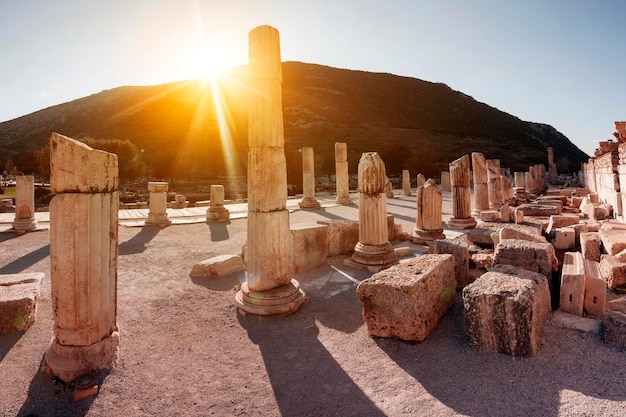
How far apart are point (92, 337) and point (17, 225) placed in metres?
9.81

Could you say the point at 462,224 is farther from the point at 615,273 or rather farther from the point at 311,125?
the point at 311,125

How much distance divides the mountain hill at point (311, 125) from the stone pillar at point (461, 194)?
93.3 feet

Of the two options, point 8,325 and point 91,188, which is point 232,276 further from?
point 91,188

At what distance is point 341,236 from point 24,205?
10.0 meters

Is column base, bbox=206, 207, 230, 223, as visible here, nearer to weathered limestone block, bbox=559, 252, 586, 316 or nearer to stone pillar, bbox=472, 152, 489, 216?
stone pillar, bbox=472, 152, 489, 216

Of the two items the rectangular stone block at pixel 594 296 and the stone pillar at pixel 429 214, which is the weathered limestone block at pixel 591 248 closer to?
the rectangular stone block at pixel 594 296

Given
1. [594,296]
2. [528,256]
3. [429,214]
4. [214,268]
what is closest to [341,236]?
[429,214]

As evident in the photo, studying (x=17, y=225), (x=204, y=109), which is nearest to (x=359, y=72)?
(x=204, y=109)

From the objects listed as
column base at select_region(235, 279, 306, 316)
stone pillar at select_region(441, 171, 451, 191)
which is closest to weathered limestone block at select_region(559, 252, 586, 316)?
column base at select_region(235, 279, 306, 316)

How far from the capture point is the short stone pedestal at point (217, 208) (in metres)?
12.7

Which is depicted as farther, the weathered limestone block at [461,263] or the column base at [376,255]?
the column base at [376,255]

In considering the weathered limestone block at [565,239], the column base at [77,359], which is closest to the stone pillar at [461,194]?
the weathered limestone block at [565,239]

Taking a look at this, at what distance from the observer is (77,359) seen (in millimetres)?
3213

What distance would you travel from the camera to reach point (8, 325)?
4.12 metres
